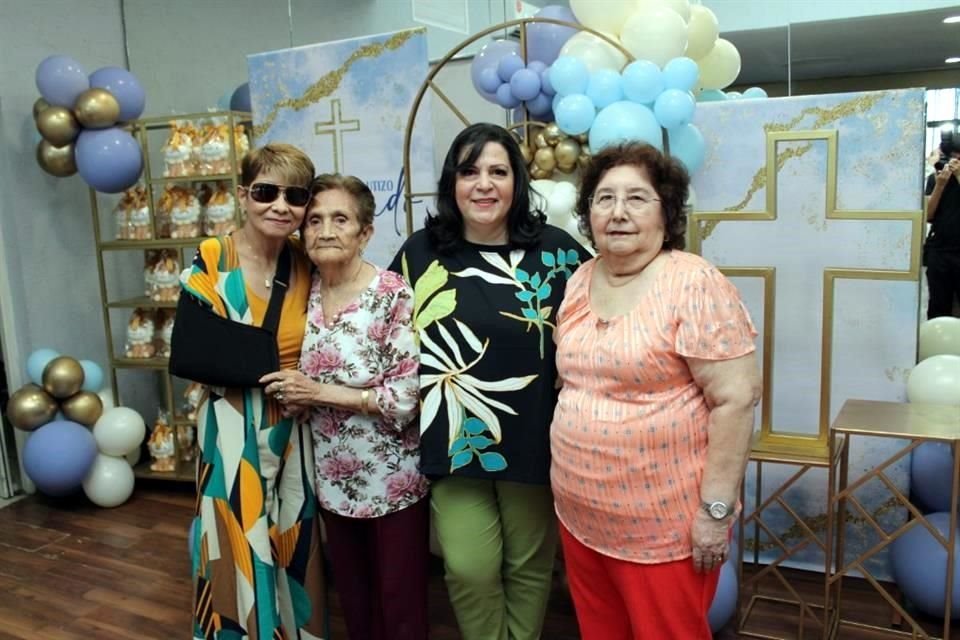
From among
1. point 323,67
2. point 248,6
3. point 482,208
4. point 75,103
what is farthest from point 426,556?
point 248,6

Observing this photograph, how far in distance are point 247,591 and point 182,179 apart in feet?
7.24

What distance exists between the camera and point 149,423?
4.37m

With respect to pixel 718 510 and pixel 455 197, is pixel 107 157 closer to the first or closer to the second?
pixel 455 197

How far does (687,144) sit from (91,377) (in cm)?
282

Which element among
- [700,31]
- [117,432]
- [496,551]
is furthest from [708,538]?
[117,432]

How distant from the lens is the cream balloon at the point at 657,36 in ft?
7.89

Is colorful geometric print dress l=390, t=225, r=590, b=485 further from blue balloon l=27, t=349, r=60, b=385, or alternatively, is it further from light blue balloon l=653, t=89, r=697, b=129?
blue balloon l=27, t=349, r=60, b=385

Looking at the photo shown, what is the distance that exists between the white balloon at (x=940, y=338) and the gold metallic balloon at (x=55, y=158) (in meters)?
3.53

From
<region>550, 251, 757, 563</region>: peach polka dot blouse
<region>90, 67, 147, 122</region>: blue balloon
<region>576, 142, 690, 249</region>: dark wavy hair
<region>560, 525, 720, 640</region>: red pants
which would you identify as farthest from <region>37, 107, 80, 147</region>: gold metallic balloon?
<region>560, 525, 720, 640</region>: red pants

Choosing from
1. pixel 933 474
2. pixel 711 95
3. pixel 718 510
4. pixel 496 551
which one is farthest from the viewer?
pixel 711 95

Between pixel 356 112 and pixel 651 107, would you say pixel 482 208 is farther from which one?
pixel 356 112

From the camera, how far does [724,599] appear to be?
234 centimetres

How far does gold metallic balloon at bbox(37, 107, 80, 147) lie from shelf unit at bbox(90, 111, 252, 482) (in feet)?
0.81

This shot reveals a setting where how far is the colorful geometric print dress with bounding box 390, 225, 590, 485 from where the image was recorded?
5.90 ft
